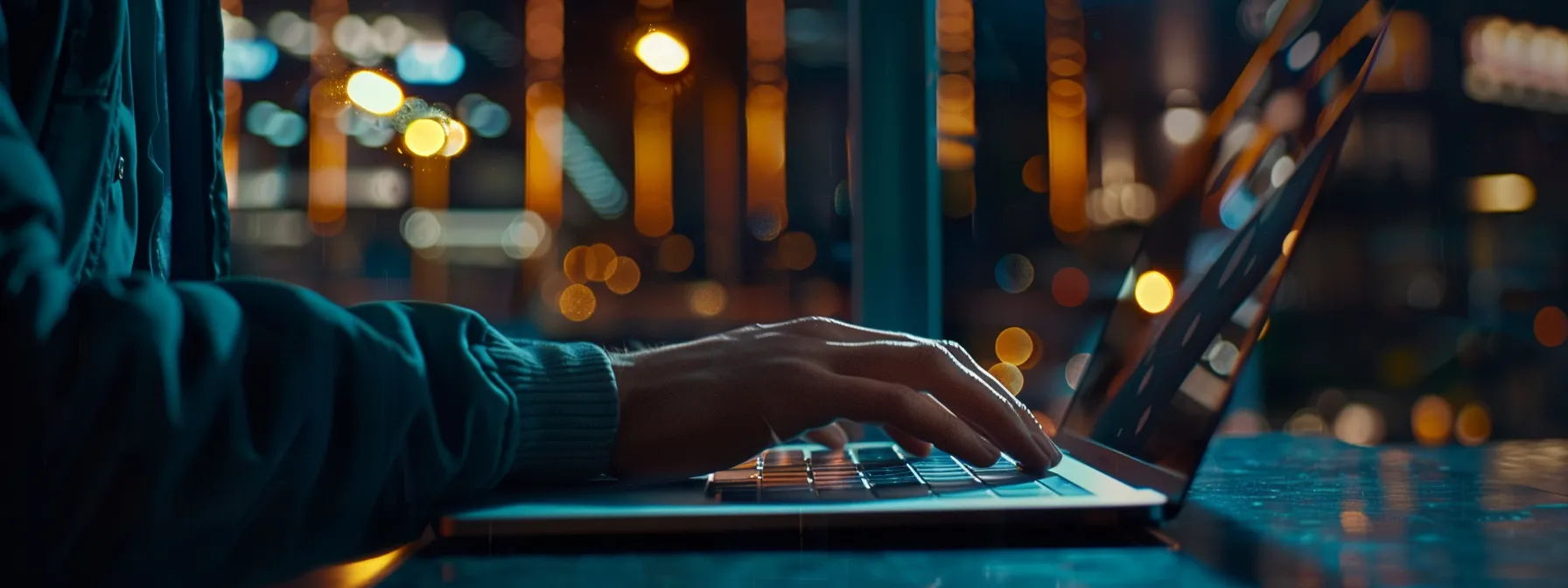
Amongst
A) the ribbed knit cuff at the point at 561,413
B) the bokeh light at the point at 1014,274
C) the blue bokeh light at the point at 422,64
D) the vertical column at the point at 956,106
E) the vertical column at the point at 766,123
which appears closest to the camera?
the ribbed knit cuff at the point at 561,413

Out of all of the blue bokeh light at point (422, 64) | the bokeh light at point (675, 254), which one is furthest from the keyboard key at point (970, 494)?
the bokeh light at point (675, 254)

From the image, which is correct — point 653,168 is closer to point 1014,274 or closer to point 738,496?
point 1014,274

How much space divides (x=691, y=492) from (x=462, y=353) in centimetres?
15

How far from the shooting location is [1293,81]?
604 mm

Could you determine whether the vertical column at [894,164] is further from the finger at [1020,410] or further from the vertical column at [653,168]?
the vertical column at [653,168]

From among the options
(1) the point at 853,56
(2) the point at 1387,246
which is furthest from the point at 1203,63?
(1) the point at 853,56

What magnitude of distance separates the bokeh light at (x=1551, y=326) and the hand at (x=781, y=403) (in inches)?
778

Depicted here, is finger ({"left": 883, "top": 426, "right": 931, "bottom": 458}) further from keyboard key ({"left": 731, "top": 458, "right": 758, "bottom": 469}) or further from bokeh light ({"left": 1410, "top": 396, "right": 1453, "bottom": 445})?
bokeh light ({"left": 1410, "top": 396, "right": 1453, "bottom": 445})

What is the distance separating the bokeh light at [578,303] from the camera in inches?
665

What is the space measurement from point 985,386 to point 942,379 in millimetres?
32

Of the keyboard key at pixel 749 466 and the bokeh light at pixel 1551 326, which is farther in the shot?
the bokeh light at pixel 1551 326

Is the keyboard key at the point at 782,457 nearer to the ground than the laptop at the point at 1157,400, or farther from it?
nearer to the ground

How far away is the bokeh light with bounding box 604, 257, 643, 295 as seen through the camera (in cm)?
1820

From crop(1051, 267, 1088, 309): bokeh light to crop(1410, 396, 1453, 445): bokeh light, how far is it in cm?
854
